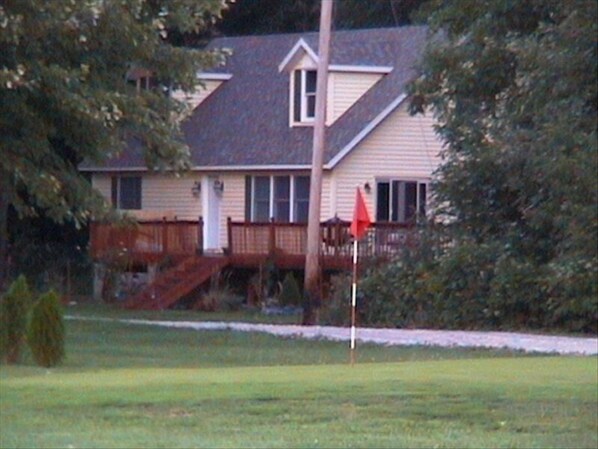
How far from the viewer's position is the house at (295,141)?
42.8 m

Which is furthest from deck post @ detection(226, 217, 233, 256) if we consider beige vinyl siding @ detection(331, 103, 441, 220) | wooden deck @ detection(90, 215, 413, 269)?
beige vinyl siding @ detection(331, 103, 441, 220)

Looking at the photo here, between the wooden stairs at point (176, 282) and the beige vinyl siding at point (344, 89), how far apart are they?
5121mm

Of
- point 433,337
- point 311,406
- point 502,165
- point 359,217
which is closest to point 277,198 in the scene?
point 502,165

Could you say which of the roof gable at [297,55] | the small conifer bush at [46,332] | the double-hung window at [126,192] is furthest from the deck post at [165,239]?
the small conifer bush at [46,332]

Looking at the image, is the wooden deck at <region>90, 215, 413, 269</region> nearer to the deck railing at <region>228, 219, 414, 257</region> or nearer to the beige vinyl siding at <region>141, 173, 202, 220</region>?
the deck railing at <region>228, 219, 414, 257</region>

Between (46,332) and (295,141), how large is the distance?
23.1 meters

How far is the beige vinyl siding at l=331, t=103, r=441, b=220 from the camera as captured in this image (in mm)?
42625

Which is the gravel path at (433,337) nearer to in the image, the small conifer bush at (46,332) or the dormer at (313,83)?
the small conifer bush at (46,332)

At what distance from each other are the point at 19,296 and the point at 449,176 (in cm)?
1386

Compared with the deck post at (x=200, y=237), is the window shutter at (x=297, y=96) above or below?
above

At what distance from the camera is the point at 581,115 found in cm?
1154

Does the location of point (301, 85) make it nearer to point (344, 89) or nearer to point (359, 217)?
point (344, 89)

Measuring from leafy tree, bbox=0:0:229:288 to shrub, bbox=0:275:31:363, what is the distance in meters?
1.31

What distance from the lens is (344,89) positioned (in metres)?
43.7
